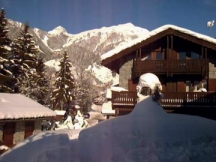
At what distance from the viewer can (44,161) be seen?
408 cm

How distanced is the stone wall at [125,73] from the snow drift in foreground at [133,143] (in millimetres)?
14499

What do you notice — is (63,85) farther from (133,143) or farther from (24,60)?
(133,143)

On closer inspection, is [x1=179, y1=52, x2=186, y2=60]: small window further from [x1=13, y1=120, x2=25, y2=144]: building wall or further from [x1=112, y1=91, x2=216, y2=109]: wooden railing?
[x1=13, y1=120, x2=25, y2=144]: building wall

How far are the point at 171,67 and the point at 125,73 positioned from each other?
12.2ft

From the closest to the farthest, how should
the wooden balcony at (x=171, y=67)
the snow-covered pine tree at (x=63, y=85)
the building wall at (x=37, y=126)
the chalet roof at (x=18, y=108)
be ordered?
the chalet roof at (x=18, y=108)
the wooden balcony at (x=171, y=67)
the building wall at (x=37, y=126)
the snow-covered pine tree at (x=63, y=85)

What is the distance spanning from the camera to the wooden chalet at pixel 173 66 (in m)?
16.9

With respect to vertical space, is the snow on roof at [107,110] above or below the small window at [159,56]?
below

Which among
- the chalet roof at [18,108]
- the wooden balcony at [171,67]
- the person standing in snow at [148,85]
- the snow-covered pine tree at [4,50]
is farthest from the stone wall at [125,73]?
the snow-covered pine tree at [4,50]

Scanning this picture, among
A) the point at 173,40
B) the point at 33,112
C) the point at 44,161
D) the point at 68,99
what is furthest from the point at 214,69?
the point at 68,99

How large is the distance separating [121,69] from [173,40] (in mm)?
4967

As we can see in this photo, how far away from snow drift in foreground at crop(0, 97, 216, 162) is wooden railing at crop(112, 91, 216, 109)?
40.4 ft

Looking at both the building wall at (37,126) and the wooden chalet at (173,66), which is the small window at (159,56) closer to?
the wooden chalet at (173,66)

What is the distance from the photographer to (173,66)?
18156 millimetres

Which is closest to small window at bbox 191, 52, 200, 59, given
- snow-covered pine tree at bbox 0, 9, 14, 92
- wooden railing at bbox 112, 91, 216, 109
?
wooden railing at bbox 112, 91, 216, 109
